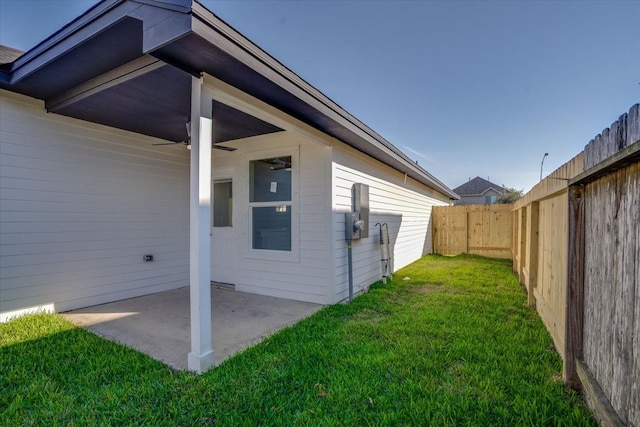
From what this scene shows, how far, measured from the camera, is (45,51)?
2.59 meters

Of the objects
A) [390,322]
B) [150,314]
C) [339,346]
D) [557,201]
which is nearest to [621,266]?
[557,201]

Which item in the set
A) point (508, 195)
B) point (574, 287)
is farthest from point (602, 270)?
point (508, 195)

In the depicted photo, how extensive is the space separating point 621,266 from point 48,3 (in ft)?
25.0

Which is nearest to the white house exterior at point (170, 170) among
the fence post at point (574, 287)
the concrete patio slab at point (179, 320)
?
the concrete patio slab at point (179, 320)

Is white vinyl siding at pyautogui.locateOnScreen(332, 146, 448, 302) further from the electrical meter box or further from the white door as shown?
the white door

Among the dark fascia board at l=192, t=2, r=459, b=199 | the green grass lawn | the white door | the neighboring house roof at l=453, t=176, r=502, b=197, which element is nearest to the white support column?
the green grass lawn

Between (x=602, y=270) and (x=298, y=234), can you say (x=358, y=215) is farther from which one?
(x=602, y=270)

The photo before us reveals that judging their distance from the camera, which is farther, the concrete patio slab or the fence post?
the concrete patio slab

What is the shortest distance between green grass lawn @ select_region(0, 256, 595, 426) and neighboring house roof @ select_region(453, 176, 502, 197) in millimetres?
32375

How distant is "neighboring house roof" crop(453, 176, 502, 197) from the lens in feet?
105

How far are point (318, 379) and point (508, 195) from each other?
31.6m

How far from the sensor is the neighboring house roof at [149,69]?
6.51 feet

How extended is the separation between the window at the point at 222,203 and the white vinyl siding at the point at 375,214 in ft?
6.36

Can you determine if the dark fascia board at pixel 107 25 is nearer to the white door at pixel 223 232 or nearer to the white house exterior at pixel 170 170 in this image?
the white house exterior at pixel 170 170
